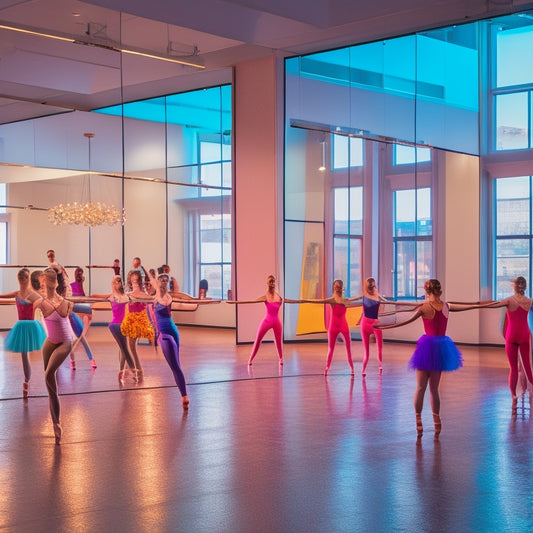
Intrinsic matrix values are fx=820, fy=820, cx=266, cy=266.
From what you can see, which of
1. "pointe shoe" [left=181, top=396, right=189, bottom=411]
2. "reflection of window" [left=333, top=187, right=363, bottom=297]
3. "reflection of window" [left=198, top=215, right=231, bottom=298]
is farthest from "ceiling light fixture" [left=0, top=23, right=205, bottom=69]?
"reflection of window" [left=198, top=215, right=231, bottom=298]

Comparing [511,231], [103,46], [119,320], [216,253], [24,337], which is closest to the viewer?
[24,337]

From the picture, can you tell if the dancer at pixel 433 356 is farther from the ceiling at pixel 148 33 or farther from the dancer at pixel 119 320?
the ceiling at pixel 148 33

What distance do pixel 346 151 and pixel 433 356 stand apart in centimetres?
943

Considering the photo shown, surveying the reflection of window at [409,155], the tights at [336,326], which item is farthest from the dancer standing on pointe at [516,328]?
the reflection of window at [409,155]

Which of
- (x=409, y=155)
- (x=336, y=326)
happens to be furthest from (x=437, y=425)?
(x=409, y=155)

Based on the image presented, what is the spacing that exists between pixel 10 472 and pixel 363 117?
34.6 feet

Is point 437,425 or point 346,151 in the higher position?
point 346,151

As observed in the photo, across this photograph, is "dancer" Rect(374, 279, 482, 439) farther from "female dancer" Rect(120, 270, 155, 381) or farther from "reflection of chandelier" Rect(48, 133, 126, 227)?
"reflection of chandelier" Rect(48, 133, 126, 227)

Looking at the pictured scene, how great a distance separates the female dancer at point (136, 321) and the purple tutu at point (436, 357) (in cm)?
→ 485

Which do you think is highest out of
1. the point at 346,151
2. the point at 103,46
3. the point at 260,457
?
the point at 103,46

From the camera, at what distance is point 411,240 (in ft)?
56.2

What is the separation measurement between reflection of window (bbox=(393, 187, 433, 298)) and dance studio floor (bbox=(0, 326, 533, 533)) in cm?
469

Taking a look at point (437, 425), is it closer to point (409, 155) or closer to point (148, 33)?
point (148, 33)

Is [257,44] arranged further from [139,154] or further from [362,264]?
[362,264]
